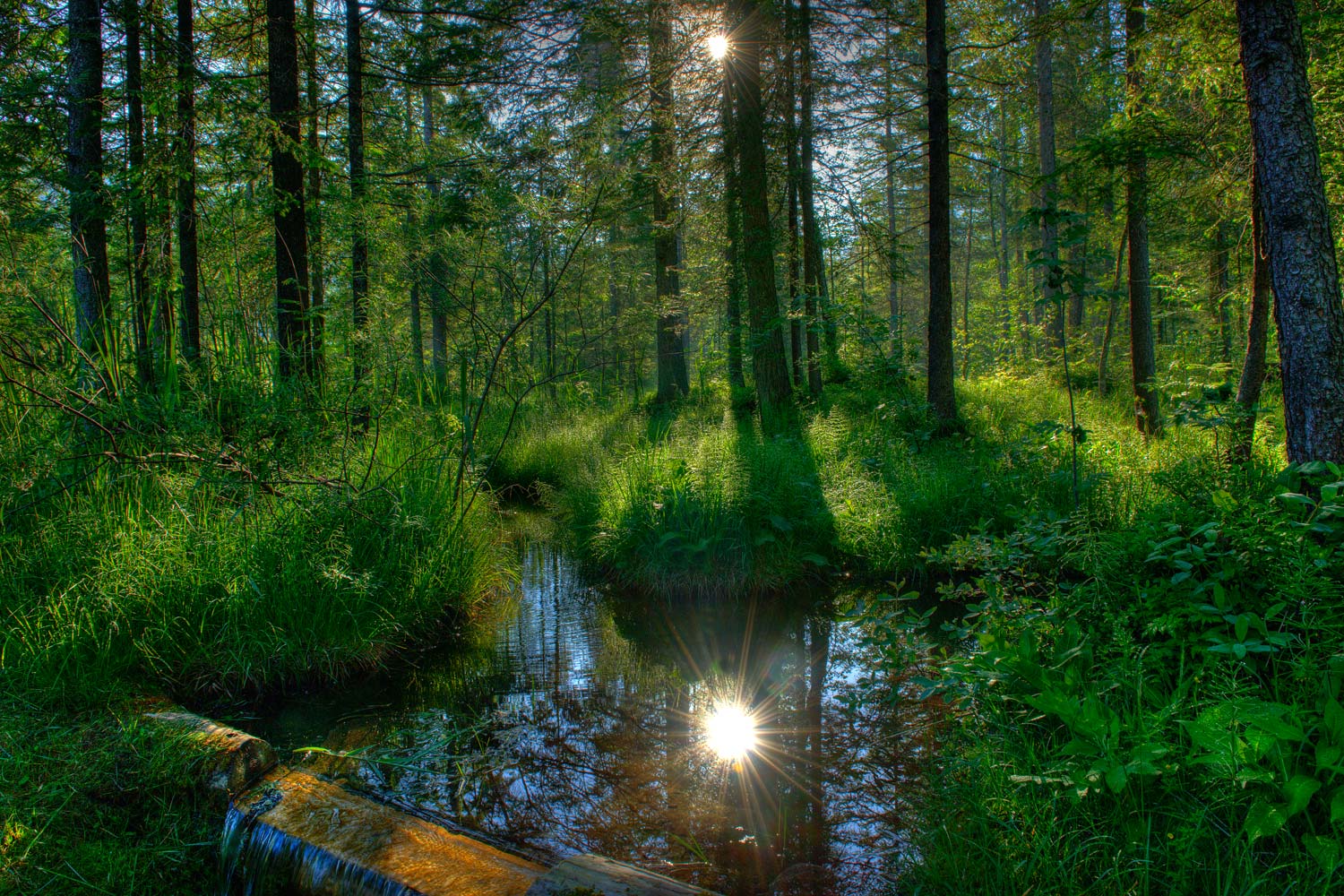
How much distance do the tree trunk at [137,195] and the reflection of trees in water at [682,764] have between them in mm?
3305

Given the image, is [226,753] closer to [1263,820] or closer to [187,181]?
[1263,820]

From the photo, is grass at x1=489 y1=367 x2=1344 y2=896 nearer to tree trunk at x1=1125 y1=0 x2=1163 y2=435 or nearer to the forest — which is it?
the forest

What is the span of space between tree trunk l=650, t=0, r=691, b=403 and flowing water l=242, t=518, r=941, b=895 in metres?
6.91

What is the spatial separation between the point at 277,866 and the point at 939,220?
9023mm

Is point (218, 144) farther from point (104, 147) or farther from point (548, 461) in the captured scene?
point (548, 461)

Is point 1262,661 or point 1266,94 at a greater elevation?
point 1266,94

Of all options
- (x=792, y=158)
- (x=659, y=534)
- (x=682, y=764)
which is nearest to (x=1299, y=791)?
(x=682, y=764)

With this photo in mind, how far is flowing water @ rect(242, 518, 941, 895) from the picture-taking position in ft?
8.71

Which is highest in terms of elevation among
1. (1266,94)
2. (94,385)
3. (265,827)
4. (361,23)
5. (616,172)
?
(361,23)

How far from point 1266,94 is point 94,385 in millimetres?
7358

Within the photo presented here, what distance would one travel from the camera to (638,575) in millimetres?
6035

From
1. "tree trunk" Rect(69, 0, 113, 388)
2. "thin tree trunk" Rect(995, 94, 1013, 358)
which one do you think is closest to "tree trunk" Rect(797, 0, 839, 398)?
"tree trunk" Rect(69, 0, 113, 388)

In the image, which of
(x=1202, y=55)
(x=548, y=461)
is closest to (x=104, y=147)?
(x=548, y=461)

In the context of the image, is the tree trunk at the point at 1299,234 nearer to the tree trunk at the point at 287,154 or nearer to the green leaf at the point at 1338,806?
the green leaf at the point at 1338,806
